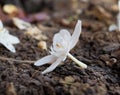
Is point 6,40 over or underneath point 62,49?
over

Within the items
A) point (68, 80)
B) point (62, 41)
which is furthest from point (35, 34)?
point (68, 80)

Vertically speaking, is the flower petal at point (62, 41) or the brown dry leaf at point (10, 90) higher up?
the flower petal at point (62, 41)

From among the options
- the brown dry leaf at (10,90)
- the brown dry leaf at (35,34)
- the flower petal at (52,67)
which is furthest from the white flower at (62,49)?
the brown dry leaf at (35,34)

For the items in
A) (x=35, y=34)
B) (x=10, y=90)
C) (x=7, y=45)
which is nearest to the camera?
(x=10, y=90)

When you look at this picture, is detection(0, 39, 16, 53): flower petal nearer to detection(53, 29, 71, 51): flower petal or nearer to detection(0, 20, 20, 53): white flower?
detection(0, 20, 20, 53): white flower

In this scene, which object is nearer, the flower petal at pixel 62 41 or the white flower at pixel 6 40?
the flower petal at pixel 62 41

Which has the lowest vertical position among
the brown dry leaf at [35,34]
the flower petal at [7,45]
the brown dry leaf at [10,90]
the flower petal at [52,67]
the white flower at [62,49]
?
the brown dry leaf at [10,90]

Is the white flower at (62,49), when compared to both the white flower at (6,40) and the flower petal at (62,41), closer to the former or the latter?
the flower petal at (62,41)

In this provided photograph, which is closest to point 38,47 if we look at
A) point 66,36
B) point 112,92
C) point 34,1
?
point 66,36

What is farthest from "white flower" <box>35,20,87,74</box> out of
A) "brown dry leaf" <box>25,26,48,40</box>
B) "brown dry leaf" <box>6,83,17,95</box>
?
"brown dry leaf" <box>25,26,48,40</box>

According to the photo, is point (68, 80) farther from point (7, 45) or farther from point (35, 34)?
point (35, 34)

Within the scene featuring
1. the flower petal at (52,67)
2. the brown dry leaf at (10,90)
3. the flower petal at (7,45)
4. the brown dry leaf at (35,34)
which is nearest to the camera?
the brown dry leaf at (10,90)
